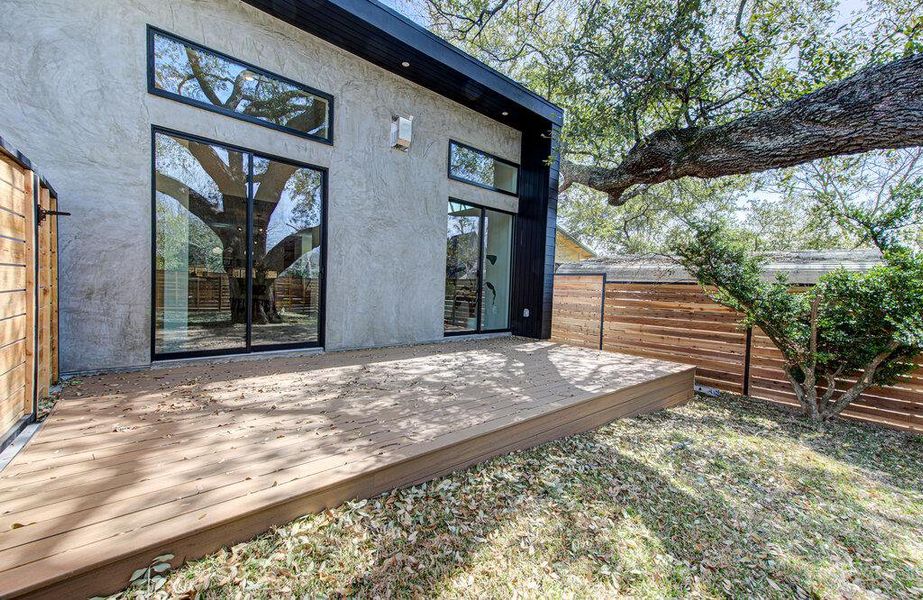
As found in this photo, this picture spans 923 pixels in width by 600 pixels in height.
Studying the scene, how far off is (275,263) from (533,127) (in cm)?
484

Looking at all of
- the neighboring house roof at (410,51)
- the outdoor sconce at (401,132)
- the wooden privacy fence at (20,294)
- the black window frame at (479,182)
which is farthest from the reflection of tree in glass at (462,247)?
the wooden privacy fence at (20,294)

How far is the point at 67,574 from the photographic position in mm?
1194

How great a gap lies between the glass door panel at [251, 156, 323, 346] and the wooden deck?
469mm

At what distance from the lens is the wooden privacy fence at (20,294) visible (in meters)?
1.92

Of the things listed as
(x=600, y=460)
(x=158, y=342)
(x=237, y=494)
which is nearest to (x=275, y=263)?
(x=158, y=342)

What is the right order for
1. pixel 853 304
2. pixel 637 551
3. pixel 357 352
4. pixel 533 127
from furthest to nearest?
pixel 533 127, pixel 357 352, pixel 853 304, pixel 637 551

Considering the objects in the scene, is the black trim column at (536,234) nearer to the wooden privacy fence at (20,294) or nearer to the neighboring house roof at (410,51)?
the neighboring house roof at (410,51)

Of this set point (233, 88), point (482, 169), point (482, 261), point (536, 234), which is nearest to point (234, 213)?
point (233, 88)

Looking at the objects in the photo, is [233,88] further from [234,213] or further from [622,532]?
[622,532]

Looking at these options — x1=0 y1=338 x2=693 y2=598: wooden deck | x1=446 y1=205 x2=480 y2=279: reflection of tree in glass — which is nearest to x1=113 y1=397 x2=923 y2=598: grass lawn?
x1=0 y1=338 x2=693 y2=598: wooden deck

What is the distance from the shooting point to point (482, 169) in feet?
21.0

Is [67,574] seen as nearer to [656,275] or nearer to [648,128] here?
[656,275]

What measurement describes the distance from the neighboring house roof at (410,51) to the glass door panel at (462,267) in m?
1.61

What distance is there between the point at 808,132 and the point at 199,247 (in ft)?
20.8
